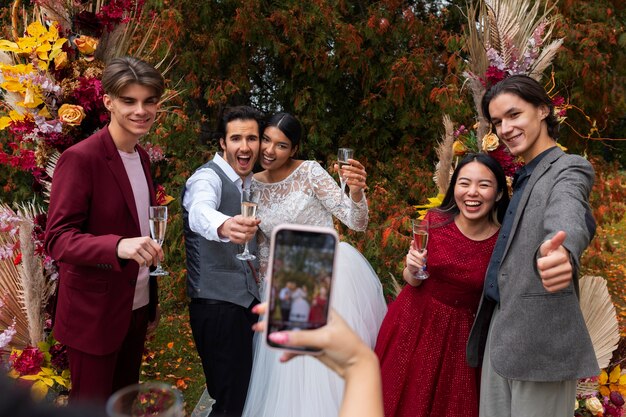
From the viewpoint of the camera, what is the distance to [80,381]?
270 cm

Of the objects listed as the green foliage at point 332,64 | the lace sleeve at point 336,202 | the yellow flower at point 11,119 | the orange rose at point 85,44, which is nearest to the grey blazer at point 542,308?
the lace sleeve at point 336,202

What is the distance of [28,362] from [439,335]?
246cm

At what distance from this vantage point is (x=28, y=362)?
10.9 feet

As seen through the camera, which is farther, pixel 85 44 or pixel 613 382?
pixel 613 382

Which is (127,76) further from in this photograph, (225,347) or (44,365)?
(44,365)

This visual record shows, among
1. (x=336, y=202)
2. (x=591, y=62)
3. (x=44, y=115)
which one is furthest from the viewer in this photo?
(x=591, y=62)

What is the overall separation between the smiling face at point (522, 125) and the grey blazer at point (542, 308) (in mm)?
154

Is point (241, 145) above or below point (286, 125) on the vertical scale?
below

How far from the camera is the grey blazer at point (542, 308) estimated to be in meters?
2.34

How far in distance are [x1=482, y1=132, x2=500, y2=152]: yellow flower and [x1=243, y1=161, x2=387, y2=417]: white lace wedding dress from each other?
84cm

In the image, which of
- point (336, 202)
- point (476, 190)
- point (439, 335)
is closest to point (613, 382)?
point (439, 335)

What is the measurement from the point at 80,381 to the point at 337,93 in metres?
5.18

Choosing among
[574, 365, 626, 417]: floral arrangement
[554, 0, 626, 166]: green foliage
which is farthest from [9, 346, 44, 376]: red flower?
[554, 0, 626, 166]: green foliage

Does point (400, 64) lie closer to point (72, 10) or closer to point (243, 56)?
point (243, 56)
